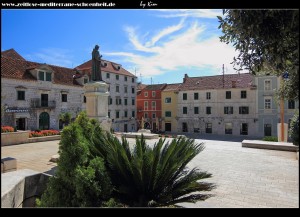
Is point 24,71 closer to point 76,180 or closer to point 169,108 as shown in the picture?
point 169,108

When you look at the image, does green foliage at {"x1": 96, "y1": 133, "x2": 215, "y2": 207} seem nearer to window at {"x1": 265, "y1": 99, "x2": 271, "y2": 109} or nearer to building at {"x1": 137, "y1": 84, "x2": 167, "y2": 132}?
window at {"x1": 265, "y1": 99, "x2": 271, "y2": 109}

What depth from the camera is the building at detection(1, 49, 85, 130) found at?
22969 mm

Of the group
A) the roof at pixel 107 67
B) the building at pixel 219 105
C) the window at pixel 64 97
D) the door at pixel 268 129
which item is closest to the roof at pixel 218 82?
the building at pixel 219 105

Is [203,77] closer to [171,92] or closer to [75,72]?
[171,92]

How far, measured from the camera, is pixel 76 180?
3.55m

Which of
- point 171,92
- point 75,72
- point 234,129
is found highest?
point 75,72

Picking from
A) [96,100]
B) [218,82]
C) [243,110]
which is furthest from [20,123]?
[243,110]

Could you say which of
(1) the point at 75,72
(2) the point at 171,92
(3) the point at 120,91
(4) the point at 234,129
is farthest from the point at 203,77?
(1) the point at 75,72

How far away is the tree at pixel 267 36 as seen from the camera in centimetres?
329

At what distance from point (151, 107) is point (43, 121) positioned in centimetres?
2075

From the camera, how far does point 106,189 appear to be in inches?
146

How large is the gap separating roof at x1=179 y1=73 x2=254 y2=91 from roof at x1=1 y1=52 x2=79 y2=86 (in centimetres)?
1933

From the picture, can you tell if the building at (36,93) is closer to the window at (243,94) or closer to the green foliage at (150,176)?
the green foliage at (150,176)
